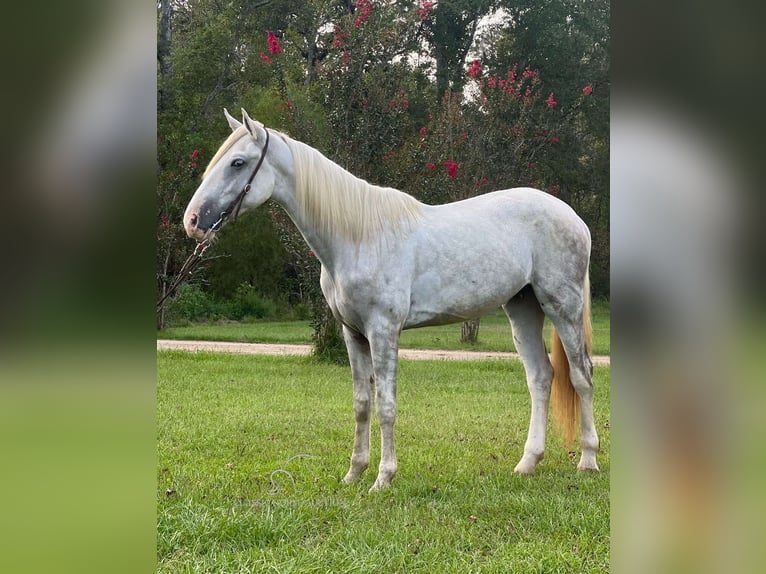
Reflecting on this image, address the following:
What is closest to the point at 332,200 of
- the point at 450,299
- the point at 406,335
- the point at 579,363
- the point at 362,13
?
the point at 450,299

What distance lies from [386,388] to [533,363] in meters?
1.01

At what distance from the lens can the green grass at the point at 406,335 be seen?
419 inches

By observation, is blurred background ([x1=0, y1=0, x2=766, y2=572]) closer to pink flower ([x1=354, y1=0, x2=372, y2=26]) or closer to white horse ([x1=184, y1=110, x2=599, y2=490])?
white horse ([x1=184, y1=110, x2=599, y2=490])

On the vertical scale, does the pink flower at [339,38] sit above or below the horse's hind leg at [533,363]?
above

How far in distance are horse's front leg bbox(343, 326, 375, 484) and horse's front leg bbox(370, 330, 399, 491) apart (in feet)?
0.58

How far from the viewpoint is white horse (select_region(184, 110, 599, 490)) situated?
334 centimetres

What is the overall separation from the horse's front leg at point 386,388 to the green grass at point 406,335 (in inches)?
Answer: 260

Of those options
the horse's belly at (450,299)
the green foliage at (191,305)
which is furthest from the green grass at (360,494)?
the green foliage at (191,305)
